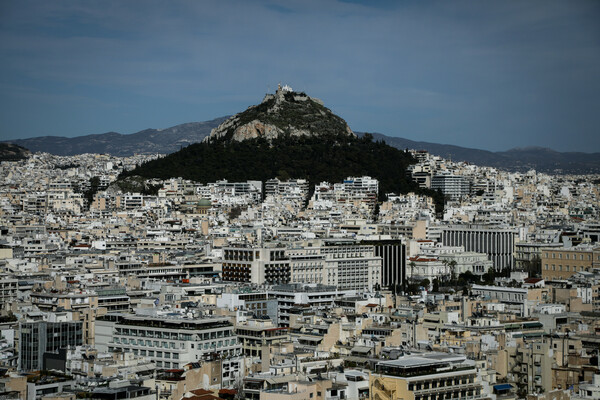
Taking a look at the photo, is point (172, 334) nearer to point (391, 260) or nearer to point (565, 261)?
point (565, 261)

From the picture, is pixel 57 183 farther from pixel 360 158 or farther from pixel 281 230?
pixel 281 230

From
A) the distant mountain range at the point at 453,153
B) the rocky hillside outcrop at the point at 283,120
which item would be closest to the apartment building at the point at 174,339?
the rocky hillside outcrop at the point at 283,120

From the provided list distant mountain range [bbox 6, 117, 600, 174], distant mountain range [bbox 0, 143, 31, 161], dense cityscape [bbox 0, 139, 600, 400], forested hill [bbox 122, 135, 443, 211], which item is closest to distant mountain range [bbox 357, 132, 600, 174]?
distant mountain range [bbox 6, 117, 600, 174]

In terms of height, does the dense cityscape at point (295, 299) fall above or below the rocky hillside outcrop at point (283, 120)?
below

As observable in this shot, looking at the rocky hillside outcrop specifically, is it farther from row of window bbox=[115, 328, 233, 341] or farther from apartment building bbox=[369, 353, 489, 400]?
apartment building bbox=[369, 353, 489, 400]

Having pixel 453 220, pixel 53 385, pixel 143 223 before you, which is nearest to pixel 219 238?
pixel 143 223

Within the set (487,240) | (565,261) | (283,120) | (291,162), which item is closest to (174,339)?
(565,261)

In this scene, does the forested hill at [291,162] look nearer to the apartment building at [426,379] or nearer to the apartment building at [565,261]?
the apartment building at [565,261]

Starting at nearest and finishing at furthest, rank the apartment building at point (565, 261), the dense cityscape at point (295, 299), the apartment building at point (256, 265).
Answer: the dense cityscape at point (295, 299)
the apartment building at point (256, 265)
the apartment building at point (565, 261)
